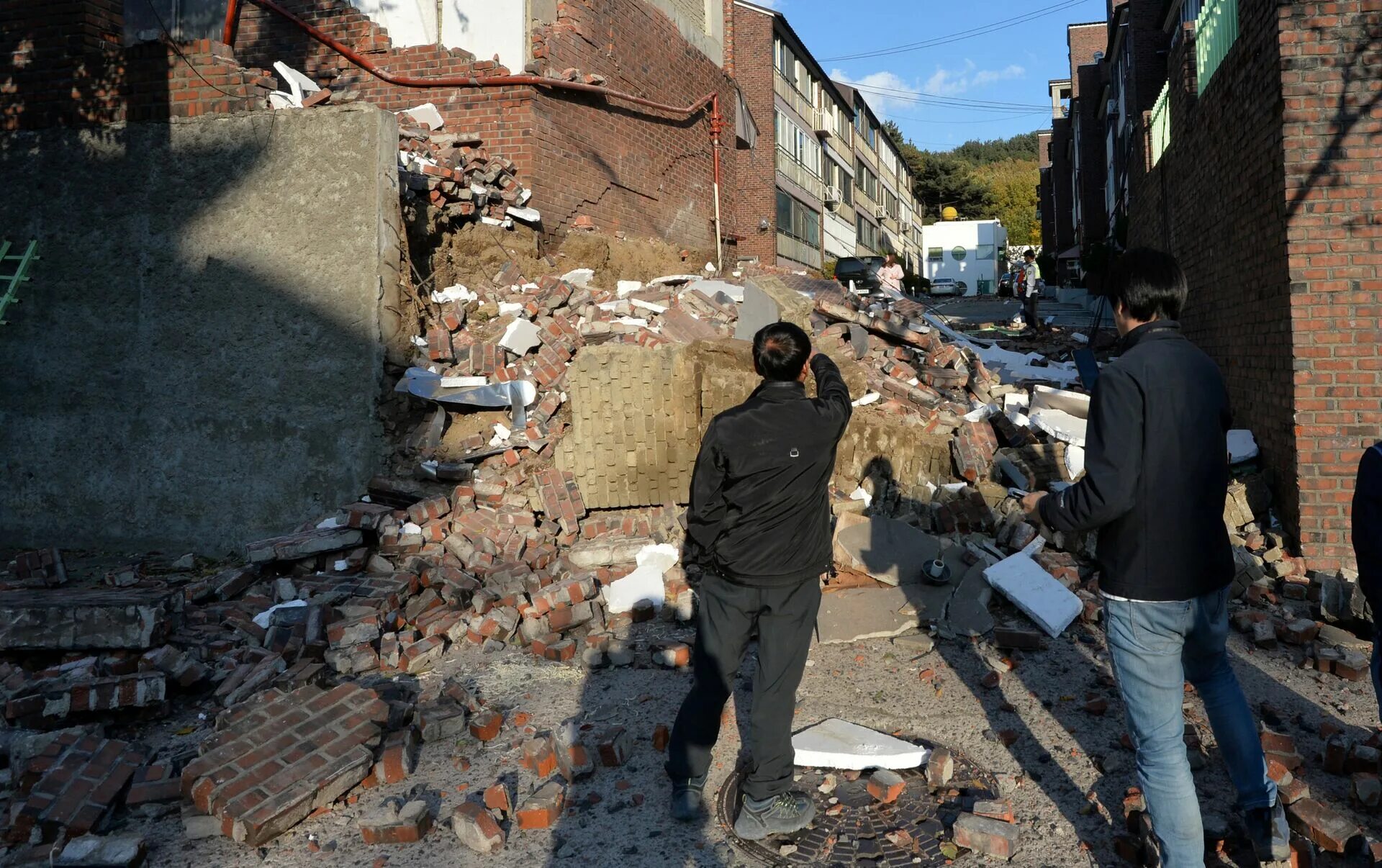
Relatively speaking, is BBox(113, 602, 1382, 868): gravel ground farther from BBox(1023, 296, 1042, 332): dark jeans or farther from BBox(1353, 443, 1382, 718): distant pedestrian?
BBox(1023, 296, 1042, 332): dark jeans

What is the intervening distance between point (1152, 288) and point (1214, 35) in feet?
21.4

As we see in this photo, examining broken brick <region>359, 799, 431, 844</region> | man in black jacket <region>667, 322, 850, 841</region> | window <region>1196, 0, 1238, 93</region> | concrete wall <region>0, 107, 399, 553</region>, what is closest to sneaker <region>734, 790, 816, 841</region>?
man in black jacket <region>667, 322, 850, 841</region>

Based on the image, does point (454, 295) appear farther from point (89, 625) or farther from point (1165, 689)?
point (1165, 689)

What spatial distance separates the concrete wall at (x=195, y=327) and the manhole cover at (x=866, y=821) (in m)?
4.57

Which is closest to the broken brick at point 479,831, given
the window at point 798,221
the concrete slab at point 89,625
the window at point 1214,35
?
the concrete slab at point 89,625

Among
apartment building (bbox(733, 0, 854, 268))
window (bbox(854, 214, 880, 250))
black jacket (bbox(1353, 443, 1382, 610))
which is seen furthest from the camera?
window (bbox(854, 214, 880, 250))

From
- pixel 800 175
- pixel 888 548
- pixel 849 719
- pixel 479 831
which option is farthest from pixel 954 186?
pixel 479 831

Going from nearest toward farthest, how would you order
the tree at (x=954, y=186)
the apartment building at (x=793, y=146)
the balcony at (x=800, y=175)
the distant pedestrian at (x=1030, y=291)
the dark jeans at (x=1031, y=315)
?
the dark jeans at (x=1031, y=315)
the distant pedestrian at (x=1030, y=291)
the apartment building at (x=793, y=146)
the balcony at (x=800, y=175)
the tree at (x=954, y=186)

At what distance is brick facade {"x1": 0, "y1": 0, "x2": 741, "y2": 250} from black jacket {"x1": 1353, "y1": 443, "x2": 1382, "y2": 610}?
25.6 feet

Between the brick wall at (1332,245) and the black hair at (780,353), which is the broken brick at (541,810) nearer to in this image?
the black hair at (780,353)

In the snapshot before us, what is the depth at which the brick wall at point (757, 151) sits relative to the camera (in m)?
18.5

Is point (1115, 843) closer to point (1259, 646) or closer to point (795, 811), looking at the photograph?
point (795, 811)

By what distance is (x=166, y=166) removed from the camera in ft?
23.6

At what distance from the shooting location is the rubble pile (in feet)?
11.7
